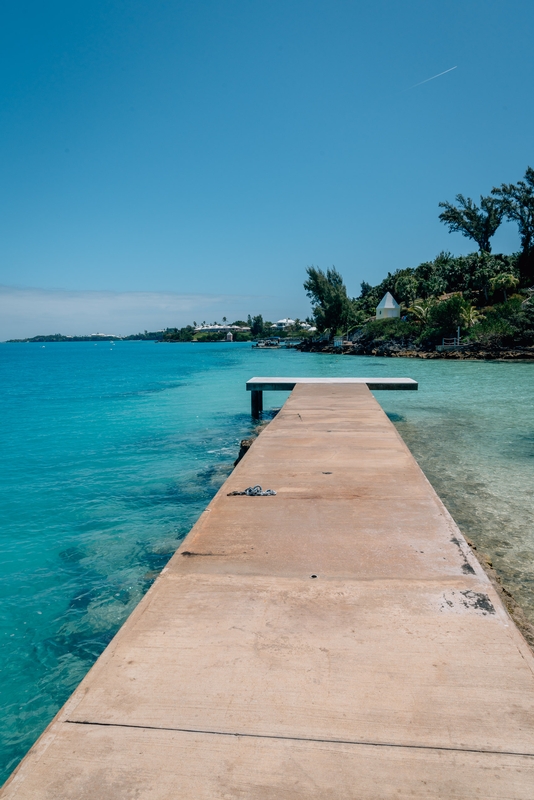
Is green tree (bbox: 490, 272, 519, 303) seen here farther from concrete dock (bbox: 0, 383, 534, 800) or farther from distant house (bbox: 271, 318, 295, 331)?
distant house (bbox: 271, 318, 295, 331)

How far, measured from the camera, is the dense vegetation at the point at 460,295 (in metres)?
45.7

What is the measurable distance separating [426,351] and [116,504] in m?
47.4

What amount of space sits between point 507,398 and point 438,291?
4393 centimetres

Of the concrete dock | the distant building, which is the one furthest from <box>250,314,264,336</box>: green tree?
the concrete dock

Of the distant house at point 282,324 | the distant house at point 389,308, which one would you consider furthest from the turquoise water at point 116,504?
the distant house at point 282,324

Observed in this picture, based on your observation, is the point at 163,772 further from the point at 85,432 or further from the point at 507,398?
the point at 507,398

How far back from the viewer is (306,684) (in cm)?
217

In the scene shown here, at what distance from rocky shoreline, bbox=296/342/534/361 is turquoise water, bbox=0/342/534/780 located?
2453 cm

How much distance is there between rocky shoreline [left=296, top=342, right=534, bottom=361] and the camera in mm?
40625

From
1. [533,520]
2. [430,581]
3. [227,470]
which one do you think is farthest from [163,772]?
[227,470]

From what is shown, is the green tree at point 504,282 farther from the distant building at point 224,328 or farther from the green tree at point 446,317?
the distant building at point 224,328

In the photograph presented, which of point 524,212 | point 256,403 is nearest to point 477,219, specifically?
point 524,212

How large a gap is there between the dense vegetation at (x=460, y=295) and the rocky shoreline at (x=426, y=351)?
2.25 ft

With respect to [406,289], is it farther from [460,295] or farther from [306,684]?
[306,684]
